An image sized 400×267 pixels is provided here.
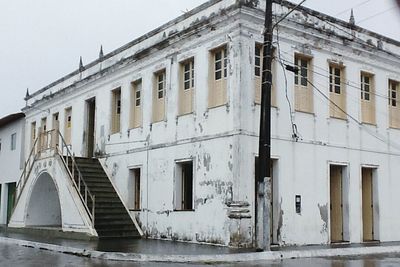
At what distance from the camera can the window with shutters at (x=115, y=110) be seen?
21.5 meters

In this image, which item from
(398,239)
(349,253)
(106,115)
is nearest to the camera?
(349,253)

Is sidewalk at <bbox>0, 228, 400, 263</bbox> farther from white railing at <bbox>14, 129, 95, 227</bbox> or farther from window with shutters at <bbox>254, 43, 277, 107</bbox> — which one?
window with shutters at <bbox>254, 43, 277, 107</bbox>

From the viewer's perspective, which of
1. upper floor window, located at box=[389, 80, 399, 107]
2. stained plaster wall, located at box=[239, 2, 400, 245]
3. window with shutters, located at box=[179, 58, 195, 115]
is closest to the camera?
stained plaster wall, located at box=[239, 2, 400, 245]

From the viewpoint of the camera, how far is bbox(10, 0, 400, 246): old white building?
15273mm

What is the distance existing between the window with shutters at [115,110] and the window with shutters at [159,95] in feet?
9.54

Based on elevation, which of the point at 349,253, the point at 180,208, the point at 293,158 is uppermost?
the point at 293,158

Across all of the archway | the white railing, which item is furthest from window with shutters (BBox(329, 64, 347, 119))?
the archway

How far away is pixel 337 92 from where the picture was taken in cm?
1775

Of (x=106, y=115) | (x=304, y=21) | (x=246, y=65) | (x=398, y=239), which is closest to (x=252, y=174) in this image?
(x=246, y=65)

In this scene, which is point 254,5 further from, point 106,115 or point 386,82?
point 106,115

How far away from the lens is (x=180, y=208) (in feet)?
56.4

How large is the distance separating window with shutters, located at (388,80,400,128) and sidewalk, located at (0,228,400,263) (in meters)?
5.04

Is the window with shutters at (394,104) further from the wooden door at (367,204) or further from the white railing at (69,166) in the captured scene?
the white railing at (69,166)

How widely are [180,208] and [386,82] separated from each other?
864 cm
